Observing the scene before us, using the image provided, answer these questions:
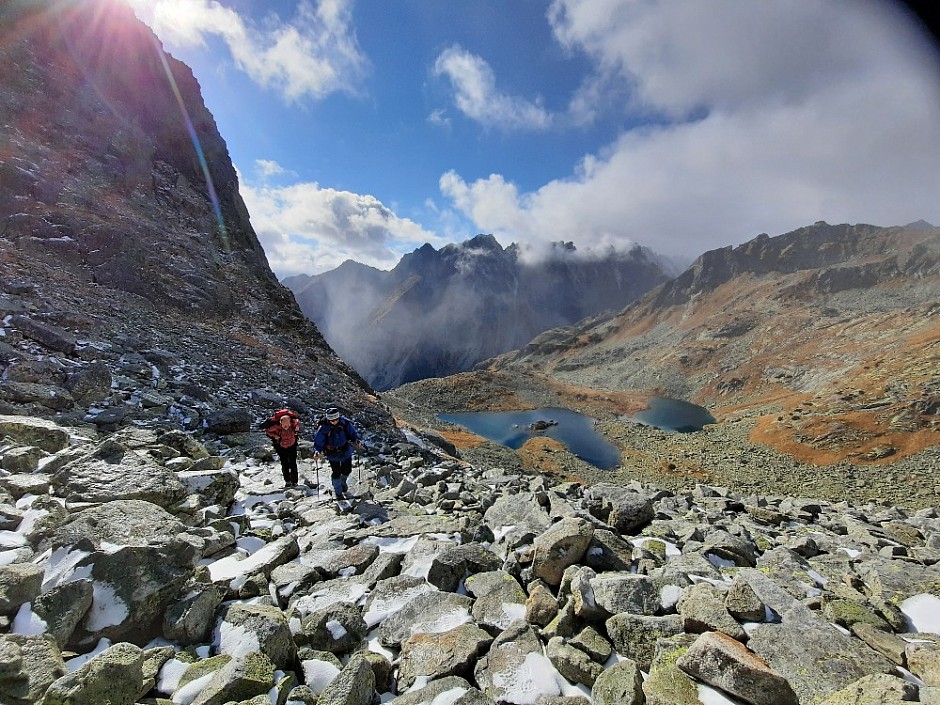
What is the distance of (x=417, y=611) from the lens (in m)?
5.07

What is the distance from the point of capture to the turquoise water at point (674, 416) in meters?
67.4

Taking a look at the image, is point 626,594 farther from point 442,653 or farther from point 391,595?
point 391,595

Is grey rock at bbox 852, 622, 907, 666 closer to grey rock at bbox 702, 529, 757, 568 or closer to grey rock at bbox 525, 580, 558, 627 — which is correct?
grey rock at bbox 702, 529, 757, 568

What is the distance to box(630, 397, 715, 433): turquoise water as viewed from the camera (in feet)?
221

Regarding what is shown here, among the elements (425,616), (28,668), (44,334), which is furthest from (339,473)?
(44,334)

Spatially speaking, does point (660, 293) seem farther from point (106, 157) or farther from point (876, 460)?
point (106, 157)

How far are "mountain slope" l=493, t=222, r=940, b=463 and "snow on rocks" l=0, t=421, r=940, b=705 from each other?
39469 mm

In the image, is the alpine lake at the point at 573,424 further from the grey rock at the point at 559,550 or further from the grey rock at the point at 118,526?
the grey rock at the point at 118,526

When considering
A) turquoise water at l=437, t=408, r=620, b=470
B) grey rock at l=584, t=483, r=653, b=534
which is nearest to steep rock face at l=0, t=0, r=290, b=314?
grey rock at l=584, t=483, r=653, b=534

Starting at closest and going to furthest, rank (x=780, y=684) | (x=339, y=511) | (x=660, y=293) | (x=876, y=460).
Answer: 1. (x=780, y=684)
2. (x=339, y=511)
3. (x=876, y=460)
4. (x=660, y=293)

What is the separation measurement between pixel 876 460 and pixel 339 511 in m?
41.9

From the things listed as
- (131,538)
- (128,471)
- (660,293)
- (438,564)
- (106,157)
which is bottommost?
(438,564)

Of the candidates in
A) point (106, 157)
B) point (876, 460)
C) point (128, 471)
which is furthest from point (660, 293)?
point (128, 471)

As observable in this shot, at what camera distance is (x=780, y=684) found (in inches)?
134
